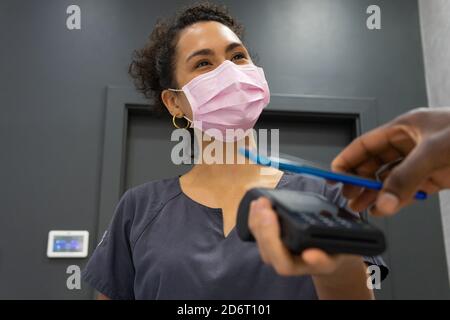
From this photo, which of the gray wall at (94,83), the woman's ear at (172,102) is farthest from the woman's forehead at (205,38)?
the gray wall at (94,83)

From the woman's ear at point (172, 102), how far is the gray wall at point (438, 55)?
1.12 m

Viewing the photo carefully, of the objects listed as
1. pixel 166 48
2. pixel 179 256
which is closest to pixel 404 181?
pixel 179 256

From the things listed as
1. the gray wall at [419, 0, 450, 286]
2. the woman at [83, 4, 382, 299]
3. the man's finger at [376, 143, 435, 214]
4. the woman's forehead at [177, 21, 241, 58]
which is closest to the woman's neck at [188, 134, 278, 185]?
the woman at [83, 4, 382, 299]

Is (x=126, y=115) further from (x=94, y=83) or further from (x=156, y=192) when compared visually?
(x=156, y=192)

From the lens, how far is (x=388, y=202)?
46 centimetres

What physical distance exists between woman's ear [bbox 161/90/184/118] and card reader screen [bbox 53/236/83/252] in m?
0.69

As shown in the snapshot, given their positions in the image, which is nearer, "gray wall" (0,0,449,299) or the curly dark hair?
the curly dark hair

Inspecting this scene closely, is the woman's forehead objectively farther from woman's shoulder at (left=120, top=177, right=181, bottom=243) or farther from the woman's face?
woman's shoulder at (left=120, top=177, right=181, bottom=243)

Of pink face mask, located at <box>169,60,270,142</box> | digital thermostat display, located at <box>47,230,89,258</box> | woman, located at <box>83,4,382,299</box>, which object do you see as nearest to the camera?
woman, located at <box>83,4,382,299</box>

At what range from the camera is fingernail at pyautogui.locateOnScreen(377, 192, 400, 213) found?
0.46m

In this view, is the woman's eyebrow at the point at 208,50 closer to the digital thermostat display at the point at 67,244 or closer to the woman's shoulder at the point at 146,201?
the woman's shoulder at the point at 146,201

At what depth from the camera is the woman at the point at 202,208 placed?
2.45 ft
